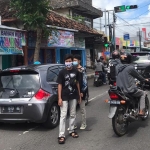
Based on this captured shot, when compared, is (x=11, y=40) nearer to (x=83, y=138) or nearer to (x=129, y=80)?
(x=129, y=80)

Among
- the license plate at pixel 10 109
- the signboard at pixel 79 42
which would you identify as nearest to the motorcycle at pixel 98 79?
the signboard at pixel 79 42

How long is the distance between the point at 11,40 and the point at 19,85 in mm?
6867

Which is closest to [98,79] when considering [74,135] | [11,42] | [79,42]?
[11,42]

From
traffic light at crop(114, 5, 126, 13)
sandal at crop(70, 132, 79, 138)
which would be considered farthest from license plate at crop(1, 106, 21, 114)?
traffic light at crop(114, 5, 126, 13)

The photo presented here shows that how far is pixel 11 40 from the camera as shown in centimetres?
1293

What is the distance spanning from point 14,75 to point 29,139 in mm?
1711

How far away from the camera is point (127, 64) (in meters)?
6.12

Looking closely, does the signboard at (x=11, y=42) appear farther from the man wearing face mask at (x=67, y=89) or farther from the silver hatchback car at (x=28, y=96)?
the man wearing face mask at (x=67, y=89)

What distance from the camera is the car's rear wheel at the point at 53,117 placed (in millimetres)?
6441

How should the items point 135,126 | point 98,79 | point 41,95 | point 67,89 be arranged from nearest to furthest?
point 67,89 → point 41,95 → point 135,126 → point 98,79

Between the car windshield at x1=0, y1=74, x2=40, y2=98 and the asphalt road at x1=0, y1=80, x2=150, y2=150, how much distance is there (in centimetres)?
87

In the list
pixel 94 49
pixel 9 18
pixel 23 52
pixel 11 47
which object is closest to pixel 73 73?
pixel 11 47

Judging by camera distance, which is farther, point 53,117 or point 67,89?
point 53,117

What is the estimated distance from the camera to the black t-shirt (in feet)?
18.2
